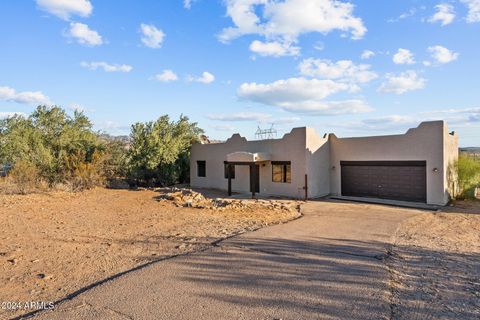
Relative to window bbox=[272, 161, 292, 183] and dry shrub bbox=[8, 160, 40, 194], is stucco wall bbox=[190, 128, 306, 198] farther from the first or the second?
dry shrub bbox=[8, 160, 40, 194]

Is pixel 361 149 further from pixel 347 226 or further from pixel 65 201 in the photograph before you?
pixel 65 201

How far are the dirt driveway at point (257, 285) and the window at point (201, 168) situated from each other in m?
15.3

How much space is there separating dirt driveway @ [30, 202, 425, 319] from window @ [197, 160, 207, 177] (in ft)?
50.2

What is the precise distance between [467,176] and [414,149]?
3.59 metres

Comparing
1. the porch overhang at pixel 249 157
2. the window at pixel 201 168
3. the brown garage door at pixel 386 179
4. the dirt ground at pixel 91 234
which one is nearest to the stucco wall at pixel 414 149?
the brown garage door at pixel 386 179

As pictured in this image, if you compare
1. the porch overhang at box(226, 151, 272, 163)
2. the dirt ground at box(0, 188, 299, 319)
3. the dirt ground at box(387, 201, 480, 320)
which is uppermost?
the porch overhang at box(226, 151, 272, 163)

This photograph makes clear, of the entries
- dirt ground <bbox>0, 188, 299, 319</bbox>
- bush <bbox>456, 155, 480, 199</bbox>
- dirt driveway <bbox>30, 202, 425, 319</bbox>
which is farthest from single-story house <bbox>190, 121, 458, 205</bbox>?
dirt driveway <bbox>30, 202, 425, 319</bbox>

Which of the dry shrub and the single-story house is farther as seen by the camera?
the dry shrub

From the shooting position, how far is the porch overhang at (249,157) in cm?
1842

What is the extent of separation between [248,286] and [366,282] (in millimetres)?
2043

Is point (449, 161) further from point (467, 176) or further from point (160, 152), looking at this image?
point (160, 152)

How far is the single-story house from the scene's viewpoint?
1520 centimetres

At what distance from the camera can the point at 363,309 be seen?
453 centimetres

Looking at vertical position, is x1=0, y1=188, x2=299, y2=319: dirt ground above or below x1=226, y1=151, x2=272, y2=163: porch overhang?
below
